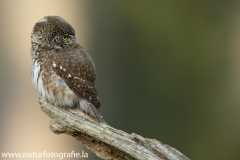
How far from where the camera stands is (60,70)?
571 centimetres

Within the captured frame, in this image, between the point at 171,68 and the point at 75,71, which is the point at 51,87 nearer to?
the point at 75,71

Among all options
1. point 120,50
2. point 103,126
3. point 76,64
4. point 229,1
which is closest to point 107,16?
point 120,50

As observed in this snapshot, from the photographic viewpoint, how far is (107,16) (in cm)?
812

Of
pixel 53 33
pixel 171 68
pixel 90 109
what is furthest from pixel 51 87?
pixel 171 68

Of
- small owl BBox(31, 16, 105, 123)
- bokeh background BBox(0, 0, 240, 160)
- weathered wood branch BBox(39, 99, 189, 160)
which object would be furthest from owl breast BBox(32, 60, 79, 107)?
bokeh background BBox(0, 0, 240, 160)

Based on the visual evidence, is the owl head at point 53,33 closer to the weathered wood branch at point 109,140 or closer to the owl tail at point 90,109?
the owl tail at point 90,109

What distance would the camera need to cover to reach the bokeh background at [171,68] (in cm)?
791

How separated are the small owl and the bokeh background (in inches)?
80.9

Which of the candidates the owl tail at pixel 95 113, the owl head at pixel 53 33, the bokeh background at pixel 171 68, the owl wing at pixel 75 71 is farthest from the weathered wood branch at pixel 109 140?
the bokeh background at pixel 171 68

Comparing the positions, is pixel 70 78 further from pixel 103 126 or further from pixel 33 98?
pixel 33 98

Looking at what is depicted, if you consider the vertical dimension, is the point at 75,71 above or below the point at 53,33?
below

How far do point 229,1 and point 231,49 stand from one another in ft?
2.52

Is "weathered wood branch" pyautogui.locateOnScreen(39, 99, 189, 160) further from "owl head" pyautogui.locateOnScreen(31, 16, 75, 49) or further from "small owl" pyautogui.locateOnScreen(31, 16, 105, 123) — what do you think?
"owl head" pyautogui.locateOnScreen(31, 16, 75, 49)

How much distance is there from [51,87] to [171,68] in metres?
2.73
